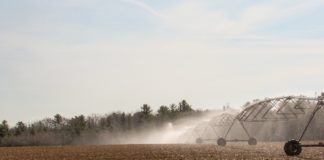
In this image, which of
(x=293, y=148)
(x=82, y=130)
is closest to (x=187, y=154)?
Result: (x=293, y=148)

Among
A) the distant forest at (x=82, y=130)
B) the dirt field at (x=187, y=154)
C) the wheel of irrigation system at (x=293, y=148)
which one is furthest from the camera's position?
the distant forest at (x=82, y=130)

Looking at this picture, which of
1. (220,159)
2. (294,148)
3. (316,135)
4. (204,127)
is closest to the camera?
(220,159)

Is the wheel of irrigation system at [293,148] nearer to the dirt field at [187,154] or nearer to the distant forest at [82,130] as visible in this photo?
the dirt field at [187,154]

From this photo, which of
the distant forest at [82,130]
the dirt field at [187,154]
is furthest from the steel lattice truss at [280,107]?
the distant forest at [82,130]

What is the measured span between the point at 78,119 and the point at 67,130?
1139 centimetres

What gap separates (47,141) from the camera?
551 ft

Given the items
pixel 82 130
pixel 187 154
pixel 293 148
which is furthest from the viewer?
pixel 82 130

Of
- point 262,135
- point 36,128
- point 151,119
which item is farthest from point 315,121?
point 36,128

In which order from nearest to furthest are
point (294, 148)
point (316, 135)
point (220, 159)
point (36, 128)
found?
point (220, 159)
point (294, 148)
point (316, 135)
point (36, 128)

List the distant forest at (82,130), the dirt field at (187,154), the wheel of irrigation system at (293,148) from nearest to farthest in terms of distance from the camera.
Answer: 1. the wheel of irrigation system at (293,148)
2. the dirt field at (187,154)
3. the distant forest at (82,130)

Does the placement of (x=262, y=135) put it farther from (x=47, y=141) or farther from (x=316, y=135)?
(x=47, y=141)

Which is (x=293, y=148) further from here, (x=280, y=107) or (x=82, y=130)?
(x=82, y=130)

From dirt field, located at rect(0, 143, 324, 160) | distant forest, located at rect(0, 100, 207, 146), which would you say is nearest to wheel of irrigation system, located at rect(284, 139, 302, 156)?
dirt field, located at rect(0, 143, 324, 160)

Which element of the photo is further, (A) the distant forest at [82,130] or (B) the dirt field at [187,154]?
(A) the distant forest at [82,130]
